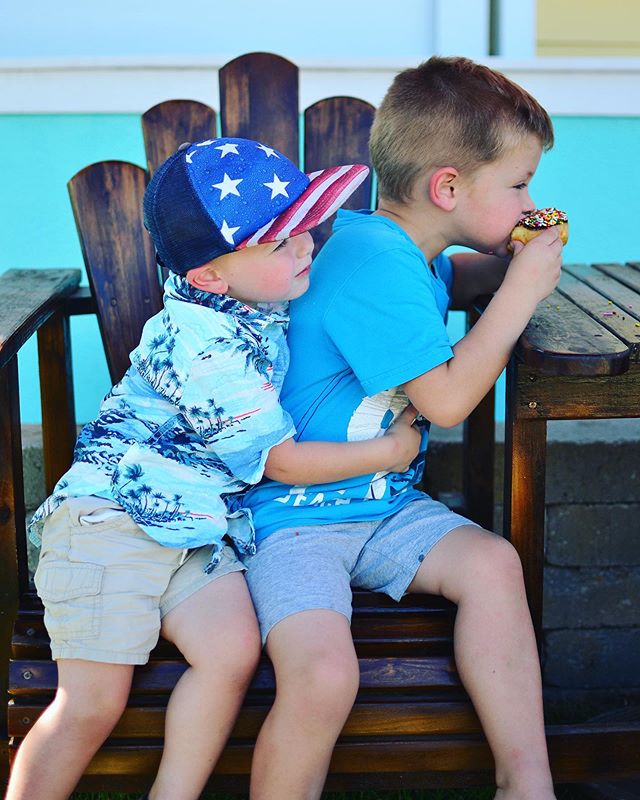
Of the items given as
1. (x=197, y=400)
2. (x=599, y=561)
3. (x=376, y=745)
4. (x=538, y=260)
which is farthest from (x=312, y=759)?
(x=599, y=561)

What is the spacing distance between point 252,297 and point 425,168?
1.36 ft

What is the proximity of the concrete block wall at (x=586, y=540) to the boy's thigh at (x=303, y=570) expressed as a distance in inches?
32.2

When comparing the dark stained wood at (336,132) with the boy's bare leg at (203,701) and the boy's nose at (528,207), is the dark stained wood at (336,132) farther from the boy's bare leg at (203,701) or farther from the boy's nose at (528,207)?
the boy's bare leg at (203,701)

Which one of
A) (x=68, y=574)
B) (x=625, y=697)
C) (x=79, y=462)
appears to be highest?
(x=79, y=462)

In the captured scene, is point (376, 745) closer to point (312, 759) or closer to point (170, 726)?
point (312, 759)

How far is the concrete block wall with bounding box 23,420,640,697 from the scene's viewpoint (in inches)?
106

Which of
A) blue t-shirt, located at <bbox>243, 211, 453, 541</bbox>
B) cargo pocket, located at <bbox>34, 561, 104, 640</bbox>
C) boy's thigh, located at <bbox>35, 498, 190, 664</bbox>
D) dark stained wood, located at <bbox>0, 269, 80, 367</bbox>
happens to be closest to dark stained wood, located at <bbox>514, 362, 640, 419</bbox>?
blue t-shirt, located at <bbox>243, 211, 453, 541</bbox>

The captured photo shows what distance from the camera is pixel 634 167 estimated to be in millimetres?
2941

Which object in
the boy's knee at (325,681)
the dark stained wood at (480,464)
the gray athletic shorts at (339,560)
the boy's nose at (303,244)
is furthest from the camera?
the dark stained wood at (480,464)

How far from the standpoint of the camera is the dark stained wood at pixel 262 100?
7.93 ft

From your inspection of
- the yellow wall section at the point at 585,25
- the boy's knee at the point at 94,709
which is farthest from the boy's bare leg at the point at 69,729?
the yellow wall section at the point at 585,25

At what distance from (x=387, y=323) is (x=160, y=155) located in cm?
86

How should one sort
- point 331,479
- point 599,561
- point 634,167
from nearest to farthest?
point 331,479 → point 599,561 → point 634,167

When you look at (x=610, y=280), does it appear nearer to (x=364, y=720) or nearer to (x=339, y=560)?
(x=339, y=560)
